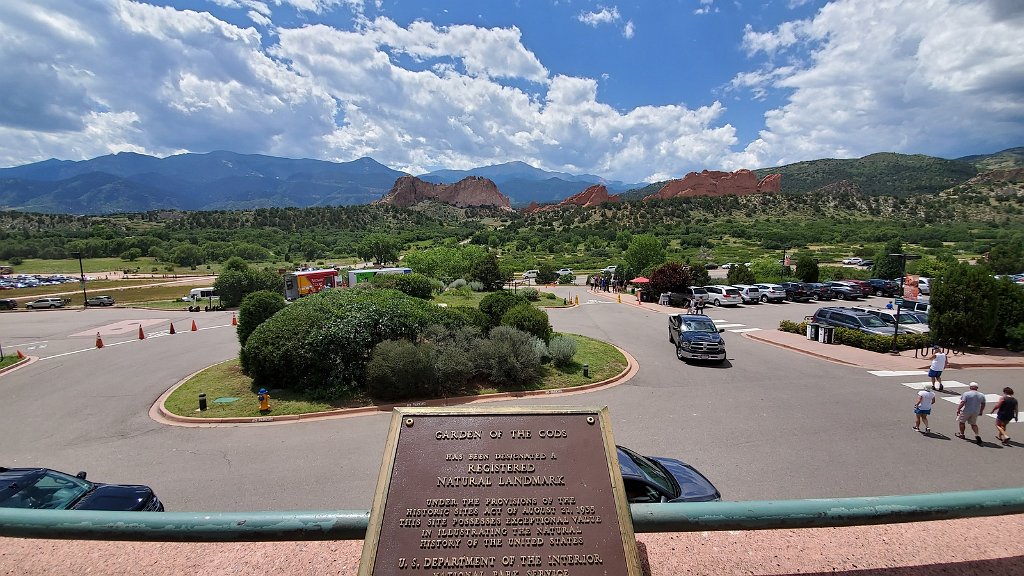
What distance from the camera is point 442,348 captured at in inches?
557

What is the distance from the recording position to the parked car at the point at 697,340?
1680 centimetres

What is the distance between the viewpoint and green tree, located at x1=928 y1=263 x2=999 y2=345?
17047mm

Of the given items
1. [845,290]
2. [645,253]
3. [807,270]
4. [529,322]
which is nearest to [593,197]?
[645,253]

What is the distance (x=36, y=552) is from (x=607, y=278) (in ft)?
147

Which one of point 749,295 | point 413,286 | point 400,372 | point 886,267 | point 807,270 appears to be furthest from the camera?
point 886,267

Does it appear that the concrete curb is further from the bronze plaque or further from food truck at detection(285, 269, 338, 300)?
food truck at detection(285, 269, 338, 300)

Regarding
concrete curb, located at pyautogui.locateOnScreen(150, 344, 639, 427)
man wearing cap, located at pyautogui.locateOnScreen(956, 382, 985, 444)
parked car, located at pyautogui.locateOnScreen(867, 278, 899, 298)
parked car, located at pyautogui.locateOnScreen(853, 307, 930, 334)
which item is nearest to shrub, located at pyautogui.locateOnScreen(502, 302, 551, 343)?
concrete curb, located at pyautogui.locateOnScreen(150, 344, 639, 427)

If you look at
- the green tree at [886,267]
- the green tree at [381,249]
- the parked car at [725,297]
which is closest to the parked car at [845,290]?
the green tree at [886,267]

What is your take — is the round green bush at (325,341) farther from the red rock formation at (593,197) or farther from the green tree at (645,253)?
the red rock formation at (593,197)

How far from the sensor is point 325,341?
13.6 metres

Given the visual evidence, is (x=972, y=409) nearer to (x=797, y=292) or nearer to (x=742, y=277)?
(x=797, y=292)

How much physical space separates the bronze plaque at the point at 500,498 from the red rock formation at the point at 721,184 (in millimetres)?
142301

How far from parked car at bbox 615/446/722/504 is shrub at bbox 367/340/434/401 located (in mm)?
7422

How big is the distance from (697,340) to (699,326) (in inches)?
71.0
